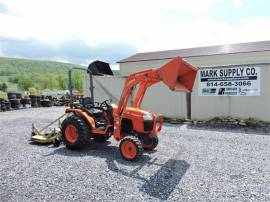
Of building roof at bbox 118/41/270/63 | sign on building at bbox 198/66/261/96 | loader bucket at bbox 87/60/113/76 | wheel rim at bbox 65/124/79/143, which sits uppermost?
building roof at bbox 118/41/270/63

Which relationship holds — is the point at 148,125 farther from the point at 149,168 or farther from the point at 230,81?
the point at 230,81

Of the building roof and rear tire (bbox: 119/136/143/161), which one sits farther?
the building roof

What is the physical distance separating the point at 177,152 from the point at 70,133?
263 cm

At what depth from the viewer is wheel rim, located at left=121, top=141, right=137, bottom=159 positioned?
196 inches

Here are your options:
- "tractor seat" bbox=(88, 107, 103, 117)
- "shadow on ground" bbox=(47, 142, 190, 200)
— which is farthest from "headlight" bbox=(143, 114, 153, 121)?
"tractor seat" bbox=(88, 107, 103, 117)

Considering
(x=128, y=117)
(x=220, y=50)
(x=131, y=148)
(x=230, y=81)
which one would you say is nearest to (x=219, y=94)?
(x=230, y=81)

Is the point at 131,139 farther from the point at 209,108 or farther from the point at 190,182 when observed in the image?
the point at 209,108

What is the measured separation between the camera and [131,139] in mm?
4984

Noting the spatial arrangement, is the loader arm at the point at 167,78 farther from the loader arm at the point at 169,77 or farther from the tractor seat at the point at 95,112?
the tractor seat at the point at 95,112

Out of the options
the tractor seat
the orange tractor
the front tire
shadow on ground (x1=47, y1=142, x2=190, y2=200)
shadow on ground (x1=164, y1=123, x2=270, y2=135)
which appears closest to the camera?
shadow on ground (x1=47, y1=142, x2=190, y2=200)

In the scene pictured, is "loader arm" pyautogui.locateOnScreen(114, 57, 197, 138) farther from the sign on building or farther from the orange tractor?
the sign on building

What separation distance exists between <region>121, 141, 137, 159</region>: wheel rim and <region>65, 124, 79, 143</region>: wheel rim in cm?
145

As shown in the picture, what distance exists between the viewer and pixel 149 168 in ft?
15.4

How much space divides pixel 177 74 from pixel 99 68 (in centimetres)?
237
